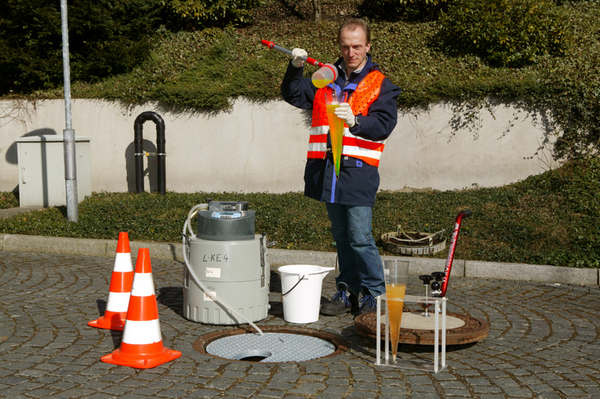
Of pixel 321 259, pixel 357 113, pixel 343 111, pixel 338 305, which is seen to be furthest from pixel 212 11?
pixel 343 111

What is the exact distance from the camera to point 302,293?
4.92 meters

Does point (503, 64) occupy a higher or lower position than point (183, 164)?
higher

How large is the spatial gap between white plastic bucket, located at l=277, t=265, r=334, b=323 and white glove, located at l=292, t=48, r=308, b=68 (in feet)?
4.91

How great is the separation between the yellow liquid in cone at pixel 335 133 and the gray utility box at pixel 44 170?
7028 millimetres

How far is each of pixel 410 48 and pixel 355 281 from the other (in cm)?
825

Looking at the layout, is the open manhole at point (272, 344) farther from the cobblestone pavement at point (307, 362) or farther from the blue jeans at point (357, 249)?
the blue jeans at point (357, 249)

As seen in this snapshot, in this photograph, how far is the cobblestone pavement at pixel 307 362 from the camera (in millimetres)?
3529

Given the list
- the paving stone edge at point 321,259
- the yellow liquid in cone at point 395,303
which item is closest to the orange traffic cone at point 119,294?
the yellow liquid in cone at point 395,303

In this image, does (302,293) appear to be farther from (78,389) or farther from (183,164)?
(183,164)

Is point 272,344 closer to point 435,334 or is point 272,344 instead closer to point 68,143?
point 435,334

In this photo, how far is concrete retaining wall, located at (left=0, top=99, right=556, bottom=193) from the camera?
1049 centimetres

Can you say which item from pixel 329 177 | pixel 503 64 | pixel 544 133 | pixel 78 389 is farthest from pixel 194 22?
pixel 78 389

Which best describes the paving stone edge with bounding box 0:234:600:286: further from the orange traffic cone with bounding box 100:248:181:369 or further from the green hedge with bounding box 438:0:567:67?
the green hedge with bounding box 438:0:567:67

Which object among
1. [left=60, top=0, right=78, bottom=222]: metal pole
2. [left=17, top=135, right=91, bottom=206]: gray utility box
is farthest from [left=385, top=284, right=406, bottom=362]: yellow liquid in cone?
[left=17, top=135, right=91, bottom=206]: gray utility box
